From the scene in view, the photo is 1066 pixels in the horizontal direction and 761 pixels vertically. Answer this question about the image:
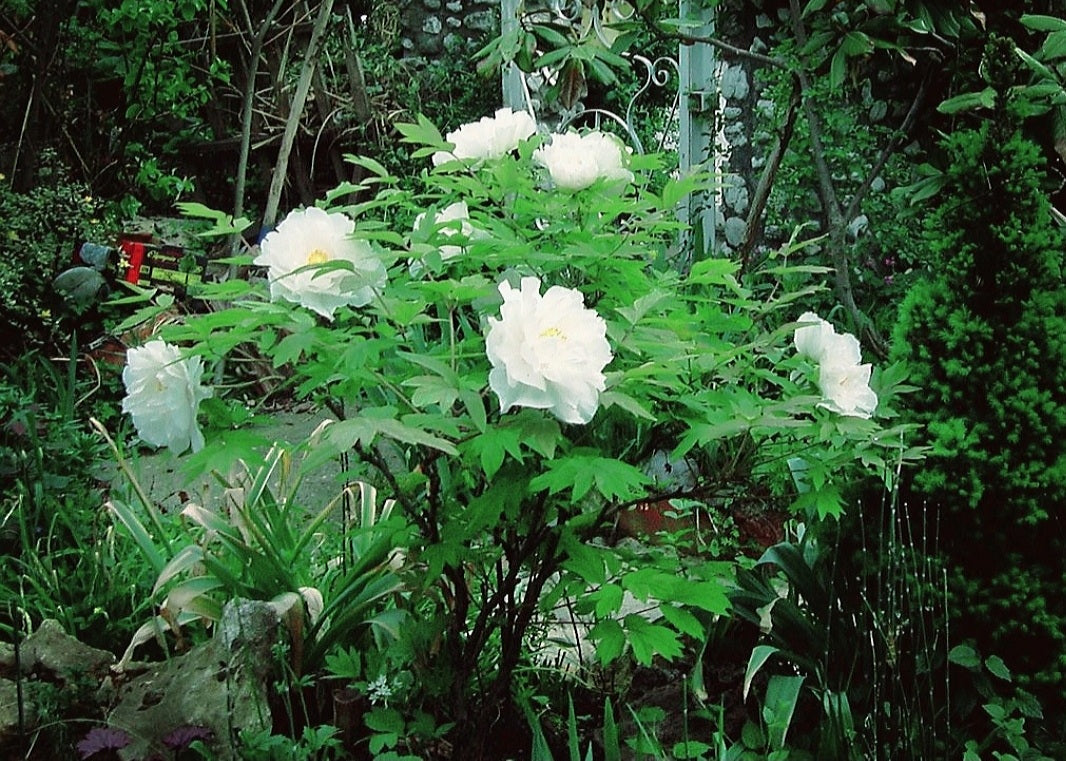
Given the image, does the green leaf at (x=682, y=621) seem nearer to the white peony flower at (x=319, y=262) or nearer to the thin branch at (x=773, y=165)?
the white peony flower at (x=319, y=262)

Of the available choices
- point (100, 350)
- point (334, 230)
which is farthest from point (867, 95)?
point (100, 350)

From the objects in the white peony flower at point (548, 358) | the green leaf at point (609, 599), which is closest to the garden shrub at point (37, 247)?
the green leaf at point (609, 599)

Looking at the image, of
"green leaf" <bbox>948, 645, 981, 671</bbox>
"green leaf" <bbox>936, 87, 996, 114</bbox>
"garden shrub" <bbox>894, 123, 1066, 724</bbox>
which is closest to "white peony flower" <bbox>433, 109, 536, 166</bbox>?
"garden shrub" <bbox>894, 123, 1066, 724</bbox>

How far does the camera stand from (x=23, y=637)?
2.79 meters

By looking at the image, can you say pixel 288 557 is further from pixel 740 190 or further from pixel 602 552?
pixel 740 190

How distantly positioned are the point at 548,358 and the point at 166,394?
64 centimetres

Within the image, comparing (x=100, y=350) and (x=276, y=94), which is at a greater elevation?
(x=276, y=94)

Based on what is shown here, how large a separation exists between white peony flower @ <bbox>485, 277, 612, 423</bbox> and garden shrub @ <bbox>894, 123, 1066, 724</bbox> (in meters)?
1.00

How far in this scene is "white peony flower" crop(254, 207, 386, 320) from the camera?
1715mm

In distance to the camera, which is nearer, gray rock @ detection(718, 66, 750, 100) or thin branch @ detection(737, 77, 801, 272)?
thin branch @ detection(737, 77, 801, 272)

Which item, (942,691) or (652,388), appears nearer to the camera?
(652,388)

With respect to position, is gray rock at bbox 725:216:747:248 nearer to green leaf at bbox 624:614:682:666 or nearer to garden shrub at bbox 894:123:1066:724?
garden shrub at bbox 894:123:1066:724

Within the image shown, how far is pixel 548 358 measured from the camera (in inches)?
61.5

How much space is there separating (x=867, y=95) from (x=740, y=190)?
32.9 inches
